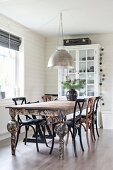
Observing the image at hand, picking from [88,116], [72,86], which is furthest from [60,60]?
[88,116]

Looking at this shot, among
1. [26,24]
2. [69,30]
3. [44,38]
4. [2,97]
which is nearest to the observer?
[2,97]

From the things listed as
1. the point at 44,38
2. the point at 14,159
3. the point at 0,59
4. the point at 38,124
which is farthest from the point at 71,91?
the point at 44,38

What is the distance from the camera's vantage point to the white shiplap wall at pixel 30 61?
5482 mm

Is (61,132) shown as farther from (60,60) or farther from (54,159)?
(60,60)

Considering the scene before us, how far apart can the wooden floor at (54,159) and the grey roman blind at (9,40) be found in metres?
2.14

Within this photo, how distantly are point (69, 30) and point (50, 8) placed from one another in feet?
6.41

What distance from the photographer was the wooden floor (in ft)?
11.5

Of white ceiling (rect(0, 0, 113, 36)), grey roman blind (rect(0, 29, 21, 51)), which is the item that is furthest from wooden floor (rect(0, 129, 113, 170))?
white ceiling (rect(0, 0, 113, 36))

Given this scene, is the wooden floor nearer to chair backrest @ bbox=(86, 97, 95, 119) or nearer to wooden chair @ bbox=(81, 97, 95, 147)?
wooden chair @ bbox=(81, 97, 95, 147)

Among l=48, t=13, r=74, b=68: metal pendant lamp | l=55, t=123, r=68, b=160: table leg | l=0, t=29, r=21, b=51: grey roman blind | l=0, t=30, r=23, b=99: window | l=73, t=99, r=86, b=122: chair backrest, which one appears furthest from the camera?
l=0, t=30, r=23, b=99: window

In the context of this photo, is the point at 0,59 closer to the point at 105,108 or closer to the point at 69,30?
the point at 69,30

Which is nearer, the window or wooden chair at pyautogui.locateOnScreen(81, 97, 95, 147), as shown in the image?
wooden chair at pyautogui.locateOnScreen(81, 97, 95, 147)

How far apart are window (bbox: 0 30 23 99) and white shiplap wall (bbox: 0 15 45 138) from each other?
0.58 ft

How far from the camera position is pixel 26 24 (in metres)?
6.09
